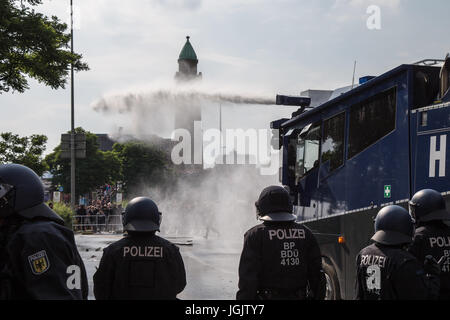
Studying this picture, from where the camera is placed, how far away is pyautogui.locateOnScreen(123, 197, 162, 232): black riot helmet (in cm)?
386

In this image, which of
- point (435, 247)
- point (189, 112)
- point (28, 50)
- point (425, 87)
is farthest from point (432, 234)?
point (189, 112)

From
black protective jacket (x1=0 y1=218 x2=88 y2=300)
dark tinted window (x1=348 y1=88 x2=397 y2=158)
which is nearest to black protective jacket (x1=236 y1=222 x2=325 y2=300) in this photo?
black protective jacket (x1=0 y1=218 x2=88 y2=300)

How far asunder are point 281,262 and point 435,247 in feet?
3.80

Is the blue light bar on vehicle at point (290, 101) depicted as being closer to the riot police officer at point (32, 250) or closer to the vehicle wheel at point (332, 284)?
the vehicle wheel at point (332, 284)

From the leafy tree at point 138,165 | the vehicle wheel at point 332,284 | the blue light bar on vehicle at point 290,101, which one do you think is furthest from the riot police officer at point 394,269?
the leafy tree at point 138,165

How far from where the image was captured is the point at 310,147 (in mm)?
7984

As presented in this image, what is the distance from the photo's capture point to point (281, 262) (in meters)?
4.20

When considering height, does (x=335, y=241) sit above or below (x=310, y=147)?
below

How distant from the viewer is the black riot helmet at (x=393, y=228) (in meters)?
3.58

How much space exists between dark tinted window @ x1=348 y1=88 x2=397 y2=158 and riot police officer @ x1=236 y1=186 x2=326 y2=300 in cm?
251

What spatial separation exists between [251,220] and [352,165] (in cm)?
1644

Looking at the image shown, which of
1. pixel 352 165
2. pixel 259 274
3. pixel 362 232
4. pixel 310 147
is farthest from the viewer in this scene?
pixel 310 147

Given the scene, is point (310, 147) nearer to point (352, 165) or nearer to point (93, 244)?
point (352, 165)
